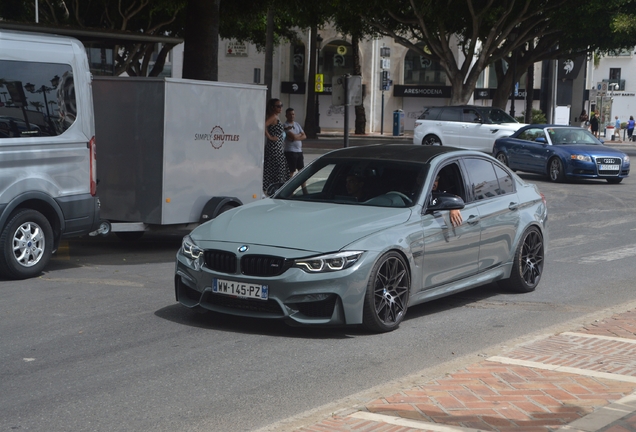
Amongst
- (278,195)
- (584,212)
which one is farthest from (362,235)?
(584,212)

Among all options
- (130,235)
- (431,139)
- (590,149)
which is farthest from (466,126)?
(130,235)

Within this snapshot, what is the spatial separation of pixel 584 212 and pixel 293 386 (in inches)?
516

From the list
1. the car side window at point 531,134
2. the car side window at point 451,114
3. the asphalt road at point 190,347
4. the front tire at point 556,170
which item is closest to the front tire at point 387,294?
the asphalt road at point 190,347

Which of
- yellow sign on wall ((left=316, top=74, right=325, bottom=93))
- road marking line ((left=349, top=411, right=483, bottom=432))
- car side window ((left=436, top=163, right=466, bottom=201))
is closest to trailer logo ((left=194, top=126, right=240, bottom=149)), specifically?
car side window ((left=436, top=163, right=466, bottom=201))

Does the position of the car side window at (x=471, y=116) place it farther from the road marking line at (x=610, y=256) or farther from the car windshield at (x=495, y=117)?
the road marking line at (x=610, y=256)

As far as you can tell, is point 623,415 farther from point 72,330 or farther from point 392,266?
point 72,330

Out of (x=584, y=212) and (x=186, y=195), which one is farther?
(x=584, y=212)

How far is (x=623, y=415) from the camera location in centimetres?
509

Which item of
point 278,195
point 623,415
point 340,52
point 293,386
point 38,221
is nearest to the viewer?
point 623,415

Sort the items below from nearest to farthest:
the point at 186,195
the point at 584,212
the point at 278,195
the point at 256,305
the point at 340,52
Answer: the point at 256,305
the point at 278,195
the point at 186,195
the point at 584,212
the point at 340,52

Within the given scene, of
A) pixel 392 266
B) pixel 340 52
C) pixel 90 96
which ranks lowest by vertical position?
pixel 392 266

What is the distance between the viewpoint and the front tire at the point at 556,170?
24422mm

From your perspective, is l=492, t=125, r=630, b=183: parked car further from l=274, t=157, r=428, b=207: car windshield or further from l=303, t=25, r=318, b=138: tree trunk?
l=303, t=25, r=318, b=138: tree trunk

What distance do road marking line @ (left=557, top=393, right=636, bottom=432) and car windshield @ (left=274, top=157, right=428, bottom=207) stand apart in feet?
10.1
